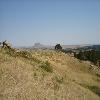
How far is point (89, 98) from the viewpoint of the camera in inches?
855

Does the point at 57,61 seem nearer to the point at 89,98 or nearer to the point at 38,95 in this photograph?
the point at 89,98

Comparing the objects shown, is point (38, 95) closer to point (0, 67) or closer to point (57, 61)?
point (0, 67)

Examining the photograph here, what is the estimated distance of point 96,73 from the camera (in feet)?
144

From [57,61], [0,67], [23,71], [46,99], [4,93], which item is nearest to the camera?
[4,93]

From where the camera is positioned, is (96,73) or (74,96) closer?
(74,96)

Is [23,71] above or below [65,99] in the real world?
above

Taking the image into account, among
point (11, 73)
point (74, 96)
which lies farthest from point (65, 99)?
point (11, 73)

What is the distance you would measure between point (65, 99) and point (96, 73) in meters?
26.2

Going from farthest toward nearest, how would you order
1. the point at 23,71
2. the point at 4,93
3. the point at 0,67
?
the point at 23,71 < the point at 0,67 < the point at 4,93

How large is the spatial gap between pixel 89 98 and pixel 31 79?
219 inches

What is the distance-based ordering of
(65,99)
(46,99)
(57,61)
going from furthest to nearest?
(57,61), (65,99), (46,99)

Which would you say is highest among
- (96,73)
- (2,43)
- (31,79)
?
(2,43)

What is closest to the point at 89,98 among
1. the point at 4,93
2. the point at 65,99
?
the point at 65,99

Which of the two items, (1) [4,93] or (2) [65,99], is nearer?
(1) [4,93]
